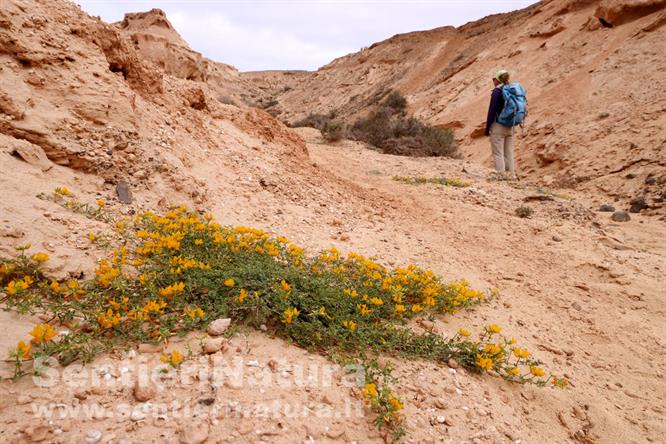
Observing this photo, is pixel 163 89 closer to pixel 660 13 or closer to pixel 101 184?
pixel 101 184

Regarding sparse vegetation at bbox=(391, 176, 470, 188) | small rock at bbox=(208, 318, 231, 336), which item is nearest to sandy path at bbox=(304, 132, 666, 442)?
sparse vegetation at bbox=(391, 176, 470, 188)

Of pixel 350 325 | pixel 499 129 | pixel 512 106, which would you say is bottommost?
pixel 350 325

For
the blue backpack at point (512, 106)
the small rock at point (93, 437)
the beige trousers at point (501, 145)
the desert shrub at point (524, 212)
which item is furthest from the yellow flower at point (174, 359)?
the blue backpack at point (512, 106)

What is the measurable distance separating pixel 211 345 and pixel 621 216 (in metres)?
6.58

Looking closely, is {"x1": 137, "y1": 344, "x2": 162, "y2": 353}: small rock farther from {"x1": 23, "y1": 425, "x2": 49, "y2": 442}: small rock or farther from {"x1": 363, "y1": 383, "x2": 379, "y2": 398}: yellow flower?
{"x1": 363, "y1": 383, "x2": 379, "y2": 398}: yellow flower

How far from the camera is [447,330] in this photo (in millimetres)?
2908

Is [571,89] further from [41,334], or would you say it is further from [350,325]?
[41,334]

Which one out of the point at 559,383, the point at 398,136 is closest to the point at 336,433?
the point at 559,383

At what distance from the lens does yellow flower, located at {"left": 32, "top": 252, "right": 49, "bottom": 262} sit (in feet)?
7.27

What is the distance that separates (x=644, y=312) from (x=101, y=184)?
4987mm

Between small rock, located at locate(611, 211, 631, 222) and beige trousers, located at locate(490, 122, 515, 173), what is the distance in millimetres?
2572

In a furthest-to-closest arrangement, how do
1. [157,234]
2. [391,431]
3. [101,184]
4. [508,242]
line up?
[508,242] < [101,184] < [157,234] < [391,431]

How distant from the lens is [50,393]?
1.62 m

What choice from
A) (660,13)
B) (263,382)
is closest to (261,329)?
(263,382)
